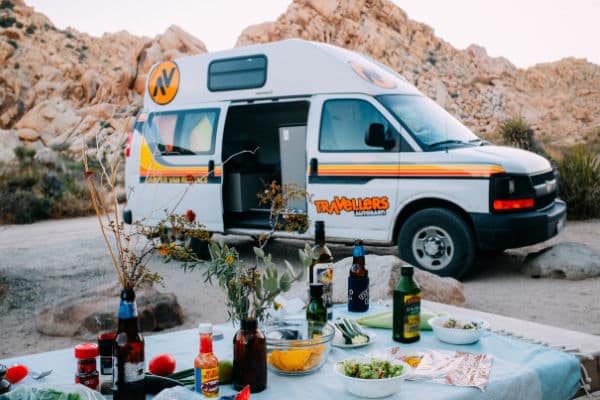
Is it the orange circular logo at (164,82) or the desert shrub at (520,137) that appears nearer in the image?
A: the orange circular logo at (164,82)

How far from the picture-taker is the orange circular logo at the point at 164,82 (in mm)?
8211

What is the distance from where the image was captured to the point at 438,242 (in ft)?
21.5

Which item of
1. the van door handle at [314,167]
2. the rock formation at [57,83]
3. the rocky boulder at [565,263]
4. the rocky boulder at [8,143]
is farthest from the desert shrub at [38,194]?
the rocky boulder at [8,143]

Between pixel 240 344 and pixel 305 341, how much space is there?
244mm

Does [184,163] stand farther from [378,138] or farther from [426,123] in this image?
[426,123]

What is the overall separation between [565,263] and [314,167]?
3131 millimetres

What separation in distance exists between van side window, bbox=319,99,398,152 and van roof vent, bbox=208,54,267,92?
1.02 meters

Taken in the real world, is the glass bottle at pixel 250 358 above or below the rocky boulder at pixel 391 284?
above

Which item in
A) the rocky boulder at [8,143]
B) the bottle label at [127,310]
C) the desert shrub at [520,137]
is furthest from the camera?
the rocky boulder at [8,143]

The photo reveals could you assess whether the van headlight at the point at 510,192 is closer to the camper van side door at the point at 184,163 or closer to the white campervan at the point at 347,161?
the white campervan at the point at 347,161

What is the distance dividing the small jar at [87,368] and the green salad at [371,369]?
809 millimetres

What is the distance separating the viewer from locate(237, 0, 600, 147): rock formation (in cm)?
4600

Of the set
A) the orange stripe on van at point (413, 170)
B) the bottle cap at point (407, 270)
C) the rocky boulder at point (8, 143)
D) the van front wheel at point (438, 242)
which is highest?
the rocky boulder at point (8, 143)

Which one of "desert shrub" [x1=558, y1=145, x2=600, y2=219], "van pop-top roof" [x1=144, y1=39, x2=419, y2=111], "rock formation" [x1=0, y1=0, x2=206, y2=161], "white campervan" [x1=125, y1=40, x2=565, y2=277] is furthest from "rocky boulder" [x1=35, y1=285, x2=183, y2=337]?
"rock formation" [x1=0, y1=0, x2=206, y2=161]
